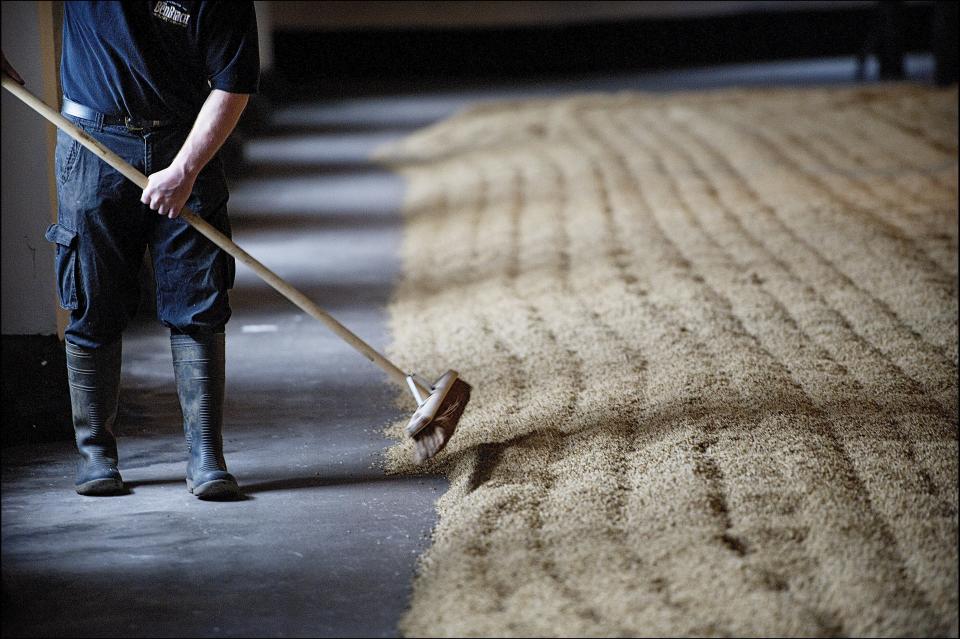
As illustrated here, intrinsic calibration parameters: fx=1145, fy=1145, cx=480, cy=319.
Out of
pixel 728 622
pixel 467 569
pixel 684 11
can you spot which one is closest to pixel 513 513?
pixel 467 569

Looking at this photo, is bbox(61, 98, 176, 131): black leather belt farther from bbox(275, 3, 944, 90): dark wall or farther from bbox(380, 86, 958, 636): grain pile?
bbox(275, 3, 944, 90): dark wall

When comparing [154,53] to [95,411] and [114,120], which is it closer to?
[114,120]

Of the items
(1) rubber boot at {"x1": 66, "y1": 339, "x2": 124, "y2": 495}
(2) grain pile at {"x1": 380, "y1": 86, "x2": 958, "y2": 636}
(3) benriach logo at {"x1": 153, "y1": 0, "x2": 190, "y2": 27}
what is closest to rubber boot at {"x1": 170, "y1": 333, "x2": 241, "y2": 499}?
(1) rubber boot at {"x1": 66, "y1": 339, "x2": 124, "y2": 495}

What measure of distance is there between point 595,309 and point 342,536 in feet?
5.97

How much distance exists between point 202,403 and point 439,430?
53cm

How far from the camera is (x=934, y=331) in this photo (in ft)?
11.7

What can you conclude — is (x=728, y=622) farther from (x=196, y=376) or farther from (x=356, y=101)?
(x=356, y=101)

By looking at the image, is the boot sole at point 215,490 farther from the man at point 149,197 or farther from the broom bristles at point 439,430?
the broom bristles at point 439,430

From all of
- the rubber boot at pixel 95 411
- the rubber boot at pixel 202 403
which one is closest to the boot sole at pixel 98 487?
the rubber boot at pixel 95 411

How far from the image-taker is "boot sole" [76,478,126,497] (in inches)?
98.3

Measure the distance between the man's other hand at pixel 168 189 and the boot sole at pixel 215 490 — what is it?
1.94 ft

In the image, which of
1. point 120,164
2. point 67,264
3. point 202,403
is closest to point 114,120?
point 120,164

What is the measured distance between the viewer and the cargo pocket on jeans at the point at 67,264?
2.39 metres

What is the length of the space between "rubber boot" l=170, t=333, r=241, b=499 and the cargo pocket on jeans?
0.23m
